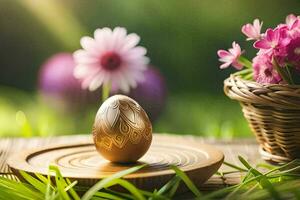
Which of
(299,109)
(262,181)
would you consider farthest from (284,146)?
(262,181)

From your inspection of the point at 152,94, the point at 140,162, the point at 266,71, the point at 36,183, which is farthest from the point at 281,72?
the point at 152,94

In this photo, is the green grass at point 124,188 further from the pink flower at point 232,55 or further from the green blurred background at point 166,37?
the green blurred background at point 166,37

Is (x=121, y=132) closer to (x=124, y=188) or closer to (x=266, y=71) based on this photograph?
(x=124, y=188)

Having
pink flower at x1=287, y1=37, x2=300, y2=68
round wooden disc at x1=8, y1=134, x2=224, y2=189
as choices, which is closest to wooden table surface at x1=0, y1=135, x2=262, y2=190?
round wooden disc at x1=8, y1=134, x2=224, y2=189

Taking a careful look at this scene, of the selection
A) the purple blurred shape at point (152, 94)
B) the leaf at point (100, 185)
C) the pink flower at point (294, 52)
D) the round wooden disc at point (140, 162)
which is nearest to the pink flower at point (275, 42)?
the pink flower at point (294, 52)

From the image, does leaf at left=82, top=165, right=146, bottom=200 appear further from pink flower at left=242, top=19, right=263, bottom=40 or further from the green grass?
pink flower at left=242, top=19, right=263, bottom=40
